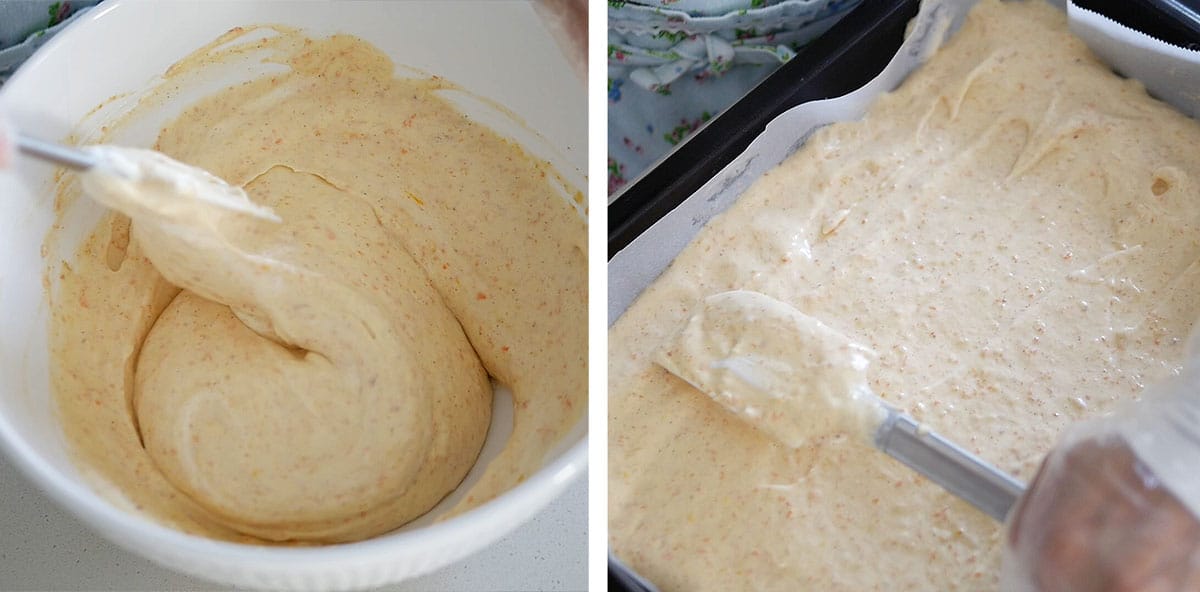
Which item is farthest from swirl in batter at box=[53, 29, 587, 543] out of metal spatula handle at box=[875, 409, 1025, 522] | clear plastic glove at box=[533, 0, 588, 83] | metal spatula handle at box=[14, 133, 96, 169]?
metal spatula handle at box=[875, 409, 1025, 522]

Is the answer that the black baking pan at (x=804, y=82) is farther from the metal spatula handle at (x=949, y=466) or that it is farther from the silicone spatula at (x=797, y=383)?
the metal spatula handle at (x=949, y=466)

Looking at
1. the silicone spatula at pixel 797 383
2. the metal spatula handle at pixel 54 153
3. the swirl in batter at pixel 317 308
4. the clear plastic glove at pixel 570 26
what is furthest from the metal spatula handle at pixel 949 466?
the metal spatula handle at pixel 54 153

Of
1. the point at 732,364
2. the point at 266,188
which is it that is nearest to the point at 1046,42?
the point at 732,364

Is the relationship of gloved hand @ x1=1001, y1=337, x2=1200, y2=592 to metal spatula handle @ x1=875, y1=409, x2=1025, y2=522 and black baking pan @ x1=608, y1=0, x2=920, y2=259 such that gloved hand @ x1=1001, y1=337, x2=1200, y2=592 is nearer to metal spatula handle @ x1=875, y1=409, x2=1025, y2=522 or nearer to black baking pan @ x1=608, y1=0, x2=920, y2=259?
metal spatula handle @ x1=875, y1=409, x2=1025, y2=522

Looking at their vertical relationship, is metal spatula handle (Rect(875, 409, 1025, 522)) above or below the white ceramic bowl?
below

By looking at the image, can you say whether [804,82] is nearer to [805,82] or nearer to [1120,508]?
[805,82]

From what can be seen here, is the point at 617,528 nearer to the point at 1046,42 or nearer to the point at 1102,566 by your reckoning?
the point at 1102,566

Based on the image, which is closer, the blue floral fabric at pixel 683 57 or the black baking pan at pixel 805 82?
the black baking pan at pixel 805 82
